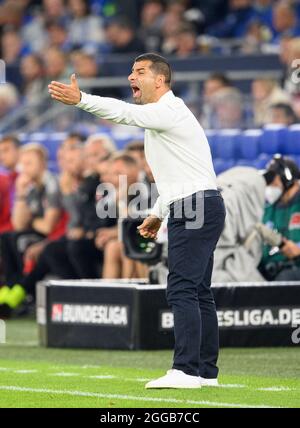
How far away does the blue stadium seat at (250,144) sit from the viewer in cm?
1400

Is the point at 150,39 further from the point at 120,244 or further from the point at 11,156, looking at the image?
the point at 120,244

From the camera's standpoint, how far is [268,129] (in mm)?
13734

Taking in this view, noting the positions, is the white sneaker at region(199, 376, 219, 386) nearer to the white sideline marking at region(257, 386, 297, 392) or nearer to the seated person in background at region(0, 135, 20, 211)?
the white sideline marking at region(257, 386, 297, 392)

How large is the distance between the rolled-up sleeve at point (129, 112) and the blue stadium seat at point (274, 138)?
5765 mm

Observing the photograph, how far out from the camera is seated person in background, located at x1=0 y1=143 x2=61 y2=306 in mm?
14695

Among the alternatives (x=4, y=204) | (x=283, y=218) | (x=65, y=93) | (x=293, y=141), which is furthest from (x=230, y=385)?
(x=4, y=204)

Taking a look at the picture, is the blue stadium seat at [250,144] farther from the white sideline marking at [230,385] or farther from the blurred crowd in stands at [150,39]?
the white sideline marking at [230,385]

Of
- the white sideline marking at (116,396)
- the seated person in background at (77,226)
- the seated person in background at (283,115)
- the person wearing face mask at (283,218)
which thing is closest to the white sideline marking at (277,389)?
the white sideline marking at (116,396)

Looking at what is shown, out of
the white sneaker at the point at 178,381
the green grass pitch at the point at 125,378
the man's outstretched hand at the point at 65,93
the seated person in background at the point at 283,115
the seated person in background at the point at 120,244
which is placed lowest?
the green grass pitch at the point at 125,378

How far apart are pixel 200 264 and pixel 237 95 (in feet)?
23.4

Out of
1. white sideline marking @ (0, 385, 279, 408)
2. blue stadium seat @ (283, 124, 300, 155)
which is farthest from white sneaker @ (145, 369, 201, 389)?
blue stadium seat @ (283, 124, 300, 155)

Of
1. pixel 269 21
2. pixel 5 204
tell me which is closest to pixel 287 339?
pixel 5 204

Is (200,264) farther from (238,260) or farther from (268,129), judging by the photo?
(268,129)

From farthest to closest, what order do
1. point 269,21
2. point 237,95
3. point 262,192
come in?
point 269,21 < point 237,95 < point 262,192
